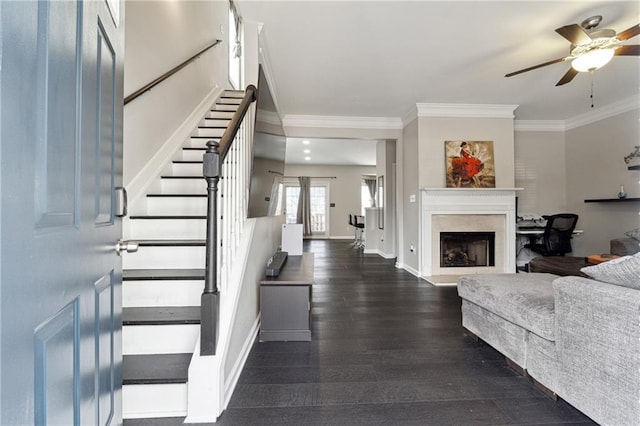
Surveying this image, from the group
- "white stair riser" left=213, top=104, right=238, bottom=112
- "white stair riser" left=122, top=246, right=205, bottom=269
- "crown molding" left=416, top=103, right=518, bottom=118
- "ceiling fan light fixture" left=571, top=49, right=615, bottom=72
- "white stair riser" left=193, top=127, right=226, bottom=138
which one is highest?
"crown molding" left=416, top=103, right=518, bottom=118

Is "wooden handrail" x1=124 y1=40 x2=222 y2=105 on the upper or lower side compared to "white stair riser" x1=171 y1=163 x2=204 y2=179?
upper

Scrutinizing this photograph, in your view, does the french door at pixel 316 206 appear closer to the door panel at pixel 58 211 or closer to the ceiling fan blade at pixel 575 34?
the ceiling fan blade at pixel 575 34

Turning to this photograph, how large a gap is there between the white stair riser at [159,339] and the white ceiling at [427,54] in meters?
2.46

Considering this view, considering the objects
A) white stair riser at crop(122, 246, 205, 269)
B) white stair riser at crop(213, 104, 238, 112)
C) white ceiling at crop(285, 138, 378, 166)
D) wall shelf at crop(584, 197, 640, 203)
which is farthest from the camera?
white ceiling at crop(285, 138, 378, 166)

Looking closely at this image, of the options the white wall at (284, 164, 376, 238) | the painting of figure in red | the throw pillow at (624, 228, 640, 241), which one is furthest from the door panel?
the white wall at (284, 164, 376, 238)

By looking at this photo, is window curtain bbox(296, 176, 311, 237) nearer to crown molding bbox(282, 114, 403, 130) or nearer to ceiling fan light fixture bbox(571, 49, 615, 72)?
crown molding bbox(282, 114, 403, 130)

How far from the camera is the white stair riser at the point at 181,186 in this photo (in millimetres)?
2764

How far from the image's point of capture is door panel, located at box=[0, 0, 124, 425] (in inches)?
18.4

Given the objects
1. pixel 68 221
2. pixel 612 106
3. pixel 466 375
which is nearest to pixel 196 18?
pixel 68 221

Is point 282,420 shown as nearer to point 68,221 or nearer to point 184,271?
point 184,271

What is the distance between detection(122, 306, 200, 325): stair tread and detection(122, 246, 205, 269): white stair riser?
0.32 m

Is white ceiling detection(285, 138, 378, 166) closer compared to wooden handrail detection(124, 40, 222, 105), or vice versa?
wooden handrail detection(124, 40, 222, 105)

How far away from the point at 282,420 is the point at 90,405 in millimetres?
996

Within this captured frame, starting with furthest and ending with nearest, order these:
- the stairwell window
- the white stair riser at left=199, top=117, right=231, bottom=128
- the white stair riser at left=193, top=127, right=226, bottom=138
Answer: the stairwell window < the white stair riser at left=199, top=117, right=231, bottom=128 < the white stair riser at left=193, top=127, right=226, bottom=138
